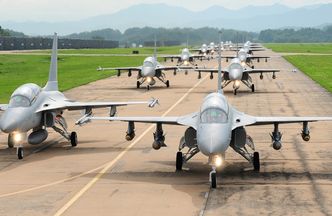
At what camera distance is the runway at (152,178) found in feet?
59.6

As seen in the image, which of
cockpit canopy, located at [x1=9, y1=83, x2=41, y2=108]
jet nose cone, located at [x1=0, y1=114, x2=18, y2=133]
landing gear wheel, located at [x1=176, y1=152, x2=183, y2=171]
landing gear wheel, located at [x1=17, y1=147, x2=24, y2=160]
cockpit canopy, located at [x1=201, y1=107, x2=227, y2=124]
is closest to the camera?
cockpit canopy, located at [x1=201, y1=107, x2=227, y2=124]

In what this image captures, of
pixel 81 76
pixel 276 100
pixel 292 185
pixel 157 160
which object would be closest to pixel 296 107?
pixel 276 100

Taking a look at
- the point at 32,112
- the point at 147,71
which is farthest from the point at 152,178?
the point at 147,71

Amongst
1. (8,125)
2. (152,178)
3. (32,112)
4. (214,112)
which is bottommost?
(152,178)

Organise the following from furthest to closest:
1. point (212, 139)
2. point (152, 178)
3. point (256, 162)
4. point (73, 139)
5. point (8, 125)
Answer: point (73, 139) < point (8, 125) < point (256, 162) < point (152, 178) < point (212, 139)

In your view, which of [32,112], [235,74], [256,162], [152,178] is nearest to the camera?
[152,178]

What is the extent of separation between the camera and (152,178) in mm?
22078

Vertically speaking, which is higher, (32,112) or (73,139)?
(32,112)

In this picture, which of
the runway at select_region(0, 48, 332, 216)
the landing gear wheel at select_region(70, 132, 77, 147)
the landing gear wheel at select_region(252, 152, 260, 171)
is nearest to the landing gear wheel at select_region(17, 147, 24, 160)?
the runway at select_region(0, 48, 332, 216)

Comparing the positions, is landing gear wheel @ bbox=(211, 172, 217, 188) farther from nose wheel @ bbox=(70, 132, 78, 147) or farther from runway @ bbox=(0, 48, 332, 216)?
nose wheel @ bbox=(70, 132, 78, 147)

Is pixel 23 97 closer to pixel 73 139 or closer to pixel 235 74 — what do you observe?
pixel 73 139

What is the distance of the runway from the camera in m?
18.2

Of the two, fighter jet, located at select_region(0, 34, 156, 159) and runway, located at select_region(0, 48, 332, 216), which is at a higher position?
fighter jet, located at select_region(0, 34, 156, 159)

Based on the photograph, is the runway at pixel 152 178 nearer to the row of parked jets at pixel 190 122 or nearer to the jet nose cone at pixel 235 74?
the row of parked jets at pixel 190 122
